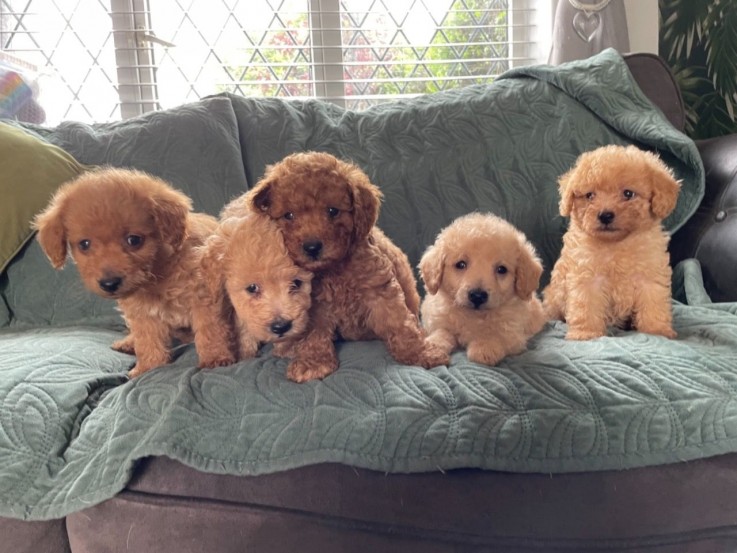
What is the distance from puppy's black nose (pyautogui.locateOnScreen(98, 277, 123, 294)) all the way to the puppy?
1.29 m

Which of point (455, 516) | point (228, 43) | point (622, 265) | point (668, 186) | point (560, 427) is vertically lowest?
point (455, 516)

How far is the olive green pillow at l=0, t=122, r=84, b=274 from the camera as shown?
2.02 metres

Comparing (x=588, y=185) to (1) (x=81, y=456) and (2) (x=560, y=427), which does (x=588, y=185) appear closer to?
(2) (x=560, y=427)

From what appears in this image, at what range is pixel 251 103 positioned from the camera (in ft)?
8.05

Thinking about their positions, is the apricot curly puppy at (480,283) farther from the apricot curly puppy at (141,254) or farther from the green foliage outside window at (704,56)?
the green foliage outside window at (704,56)

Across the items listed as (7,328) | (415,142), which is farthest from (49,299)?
(415,142)

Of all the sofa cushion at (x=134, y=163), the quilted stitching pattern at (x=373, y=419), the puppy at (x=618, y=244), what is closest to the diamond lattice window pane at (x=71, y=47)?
the sofa cushion at (x=134, y=163)

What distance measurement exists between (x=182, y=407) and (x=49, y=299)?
1.10 meters

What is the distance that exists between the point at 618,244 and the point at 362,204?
90 cm

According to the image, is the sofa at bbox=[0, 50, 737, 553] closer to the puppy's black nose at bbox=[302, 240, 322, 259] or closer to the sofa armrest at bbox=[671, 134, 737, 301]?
the puppy's black nose at bbox=[302, 240, 322, 259]

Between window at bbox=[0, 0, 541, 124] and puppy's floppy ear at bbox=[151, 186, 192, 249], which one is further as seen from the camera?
window at bbox=[0, 0, 541, 124]

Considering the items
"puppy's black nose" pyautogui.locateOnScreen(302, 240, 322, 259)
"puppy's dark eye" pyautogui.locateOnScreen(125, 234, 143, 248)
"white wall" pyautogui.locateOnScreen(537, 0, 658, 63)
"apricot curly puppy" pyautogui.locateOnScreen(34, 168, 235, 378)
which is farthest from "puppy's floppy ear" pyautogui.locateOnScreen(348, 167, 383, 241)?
"white wall" pyautogui.locateOnScreen(537, 0, 658, 63)

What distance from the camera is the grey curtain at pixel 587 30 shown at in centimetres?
297

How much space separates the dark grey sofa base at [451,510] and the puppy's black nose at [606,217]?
2.58 ft
